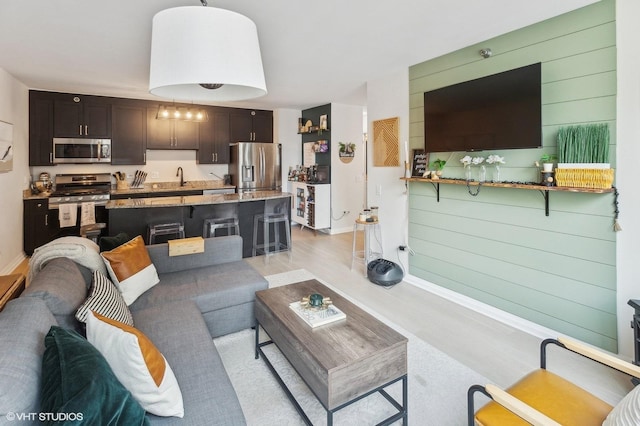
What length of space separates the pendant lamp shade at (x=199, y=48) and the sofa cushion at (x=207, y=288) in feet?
5.59

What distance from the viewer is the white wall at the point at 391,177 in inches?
165

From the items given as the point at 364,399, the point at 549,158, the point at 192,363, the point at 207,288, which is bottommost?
the point at 364,399

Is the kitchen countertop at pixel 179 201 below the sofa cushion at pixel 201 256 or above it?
above

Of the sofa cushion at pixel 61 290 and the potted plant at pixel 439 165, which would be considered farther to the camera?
the potted plant at pixel 439 165

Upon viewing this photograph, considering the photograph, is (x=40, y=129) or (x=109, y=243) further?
(x=40, y=129)

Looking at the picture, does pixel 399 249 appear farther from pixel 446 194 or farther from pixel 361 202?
pixel 361 202

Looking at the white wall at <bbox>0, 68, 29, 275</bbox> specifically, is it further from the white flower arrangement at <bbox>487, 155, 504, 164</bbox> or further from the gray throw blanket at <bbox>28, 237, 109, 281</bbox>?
the white flower arrangement at <bbox>487, 155, 504, 164</bbox>

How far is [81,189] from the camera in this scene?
5.67m

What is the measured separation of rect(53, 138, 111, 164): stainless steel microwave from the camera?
5480 mm

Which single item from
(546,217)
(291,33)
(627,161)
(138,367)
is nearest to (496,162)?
(546,217)

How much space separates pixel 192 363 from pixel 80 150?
212 inches

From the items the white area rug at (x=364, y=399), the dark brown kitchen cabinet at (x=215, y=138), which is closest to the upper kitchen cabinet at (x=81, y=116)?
the dark brown kitchen cabinet at (x=215, y=138)

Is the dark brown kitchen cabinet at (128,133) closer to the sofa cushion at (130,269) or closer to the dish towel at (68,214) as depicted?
the dish towel at (68,214)

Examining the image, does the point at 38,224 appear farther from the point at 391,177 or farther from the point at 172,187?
the point at 391,177
